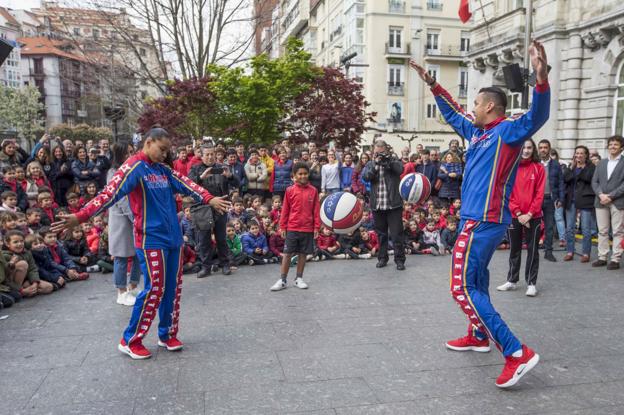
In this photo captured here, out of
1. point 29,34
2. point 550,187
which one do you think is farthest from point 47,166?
point 29,34

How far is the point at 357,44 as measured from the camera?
135ft

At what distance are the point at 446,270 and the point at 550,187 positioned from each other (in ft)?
8.75

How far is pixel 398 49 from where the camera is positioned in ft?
136

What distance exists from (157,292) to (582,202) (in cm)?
751

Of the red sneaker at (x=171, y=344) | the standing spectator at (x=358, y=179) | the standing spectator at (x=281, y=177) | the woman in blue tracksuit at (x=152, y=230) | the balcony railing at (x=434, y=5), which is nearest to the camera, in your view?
the woman in blue tracksuit at (x=152, y=230)

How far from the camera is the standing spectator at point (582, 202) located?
8.66 meters

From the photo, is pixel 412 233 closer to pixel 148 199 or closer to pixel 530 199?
pixel 530 199

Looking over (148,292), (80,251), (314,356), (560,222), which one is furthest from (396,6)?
(148,292)

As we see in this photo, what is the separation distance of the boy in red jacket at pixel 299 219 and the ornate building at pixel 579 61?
493 inches

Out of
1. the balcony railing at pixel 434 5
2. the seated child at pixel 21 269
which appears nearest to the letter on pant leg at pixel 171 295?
the seated child at pixel 21 269

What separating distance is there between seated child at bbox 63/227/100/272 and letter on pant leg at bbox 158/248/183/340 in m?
4.05

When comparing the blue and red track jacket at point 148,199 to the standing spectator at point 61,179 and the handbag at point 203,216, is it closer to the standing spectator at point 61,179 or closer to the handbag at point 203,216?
the handbag at point 203,216

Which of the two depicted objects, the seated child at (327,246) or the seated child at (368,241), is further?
the seated child at (368,241)

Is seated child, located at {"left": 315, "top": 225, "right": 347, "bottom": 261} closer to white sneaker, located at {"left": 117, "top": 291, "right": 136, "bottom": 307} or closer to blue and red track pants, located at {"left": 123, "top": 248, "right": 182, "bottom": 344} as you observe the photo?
white sneaker, located at {"left": 117, "top": 291, "right": 136, "bottom": 307}
